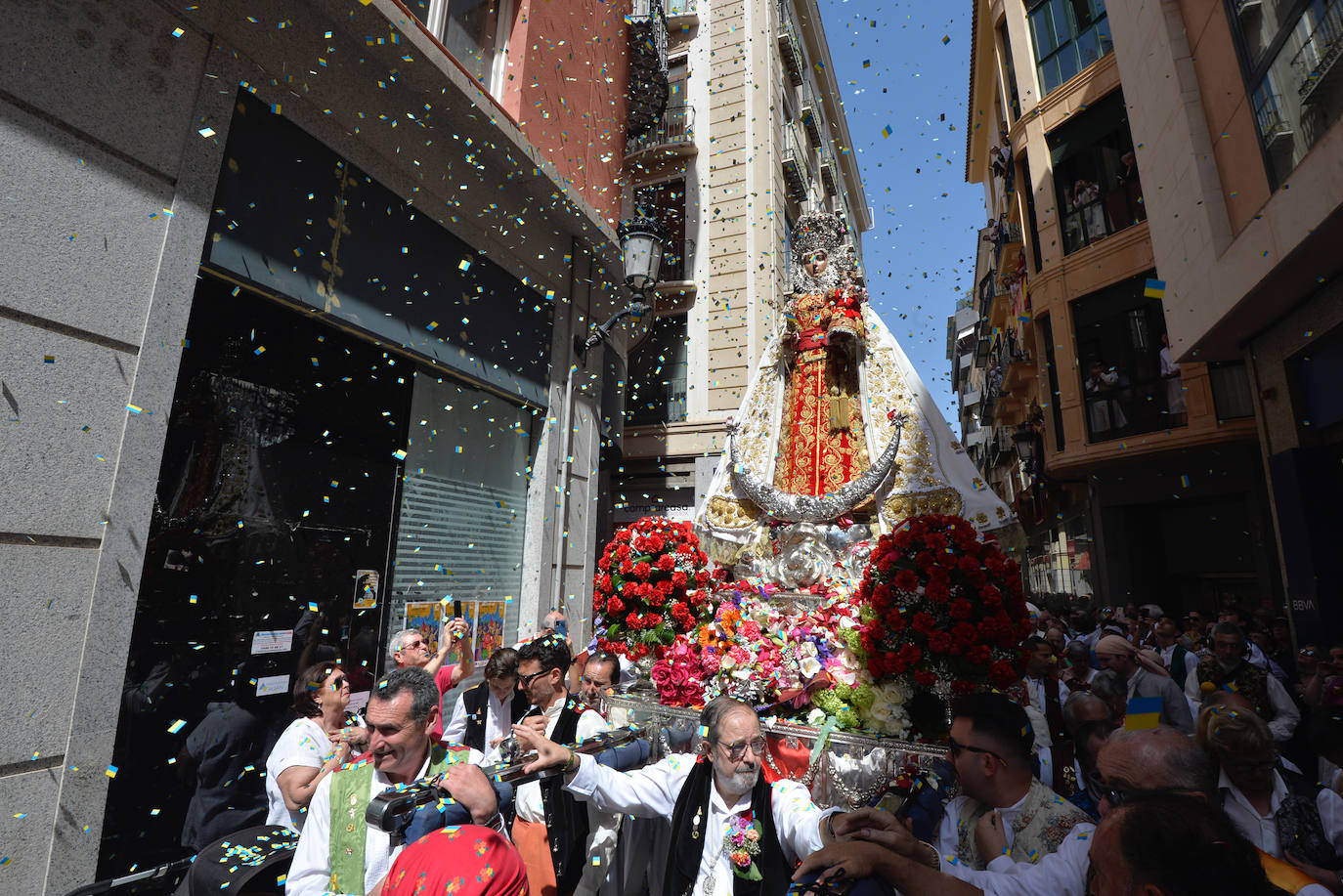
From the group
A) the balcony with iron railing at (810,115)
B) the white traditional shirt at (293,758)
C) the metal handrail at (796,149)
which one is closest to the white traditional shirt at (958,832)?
the white traditional shirt at (293,758)

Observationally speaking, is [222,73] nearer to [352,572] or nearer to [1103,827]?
[352,572]

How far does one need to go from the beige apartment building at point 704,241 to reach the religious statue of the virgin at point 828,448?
699 centimetres

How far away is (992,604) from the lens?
3.34 meters

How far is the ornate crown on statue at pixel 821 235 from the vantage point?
6.58m

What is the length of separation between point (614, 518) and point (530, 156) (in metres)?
9.55

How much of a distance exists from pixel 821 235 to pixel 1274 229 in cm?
425

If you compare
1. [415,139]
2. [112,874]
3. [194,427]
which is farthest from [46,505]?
[415,139]

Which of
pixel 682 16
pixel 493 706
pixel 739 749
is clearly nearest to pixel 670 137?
pixel 682 16

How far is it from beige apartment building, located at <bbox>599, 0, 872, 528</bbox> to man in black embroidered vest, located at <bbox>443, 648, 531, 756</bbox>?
30.4 ft

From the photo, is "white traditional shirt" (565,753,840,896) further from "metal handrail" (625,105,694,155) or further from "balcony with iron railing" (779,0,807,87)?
"balcony with iron railing" (779,0,807,87)

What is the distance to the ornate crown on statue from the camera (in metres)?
6.58

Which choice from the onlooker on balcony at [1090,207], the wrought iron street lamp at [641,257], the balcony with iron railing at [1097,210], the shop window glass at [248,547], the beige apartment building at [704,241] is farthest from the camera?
the beige apartment building at [704,241]

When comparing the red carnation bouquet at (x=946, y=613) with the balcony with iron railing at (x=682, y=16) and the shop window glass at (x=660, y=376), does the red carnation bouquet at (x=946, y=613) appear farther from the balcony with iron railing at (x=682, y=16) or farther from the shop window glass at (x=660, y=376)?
the balcony with iron railing at (x=682, y=16)

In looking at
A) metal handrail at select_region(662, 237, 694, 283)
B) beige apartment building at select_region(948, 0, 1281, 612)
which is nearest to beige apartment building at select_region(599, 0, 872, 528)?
metal handrail at select_region(662, 237, 694, 283)
